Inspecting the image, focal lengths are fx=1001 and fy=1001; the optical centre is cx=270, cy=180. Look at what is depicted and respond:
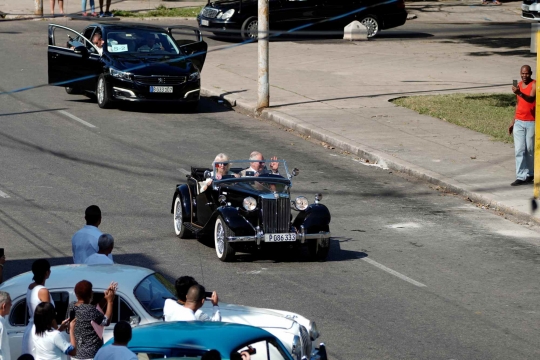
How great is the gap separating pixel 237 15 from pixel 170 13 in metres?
6.65

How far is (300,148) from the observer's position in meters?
20.0

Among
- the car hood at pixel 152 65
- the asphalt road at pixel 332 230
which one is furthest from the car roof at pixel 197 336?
the car hood at pixel 152 65

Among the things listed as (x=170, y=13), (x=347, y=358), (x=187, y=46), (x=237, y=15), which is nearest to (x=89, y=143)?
(x=187, y=46)

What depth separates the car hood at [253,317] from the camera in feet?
27.7

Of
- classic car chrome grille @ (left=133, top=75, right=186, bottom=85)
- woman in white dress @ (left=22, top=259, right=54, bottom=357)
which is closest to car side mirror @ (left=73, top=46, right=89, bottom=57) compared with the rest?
classic car chrome grille @ (left=133, top=75, right=186, bottom=85)

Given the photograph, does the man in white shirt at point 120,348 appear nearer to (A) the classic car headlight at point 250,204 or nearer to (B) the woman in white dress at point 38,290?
(B) the woman in white dress at point 38,290

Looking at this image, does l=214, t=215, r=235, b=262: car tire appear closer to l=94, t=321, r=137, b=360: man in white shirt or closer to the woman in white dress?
the woman in white dress

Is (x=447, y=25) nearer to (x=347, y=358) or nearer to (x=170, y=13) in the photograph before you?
(x=170, y=13)

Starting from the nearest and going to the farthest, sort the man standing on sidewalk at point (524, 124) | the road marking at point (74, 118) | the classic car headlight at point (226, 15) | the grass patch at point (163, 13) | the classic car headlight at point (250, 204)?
the classic car headlight at point (250, 204) → the man standing on sidewalk at point (524, 124) → the road marking at point (74, 118) → the classic car headlight at point (226, 15) → the grass patch at point (163, 13)

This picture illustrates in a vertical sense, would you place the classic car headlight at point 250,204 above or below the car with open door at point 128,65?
below

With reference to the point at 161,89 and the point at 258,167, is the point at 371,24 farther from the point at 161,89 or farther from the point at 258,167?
the point at 258,167

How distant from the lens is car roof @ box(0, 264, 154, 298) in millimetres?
8578

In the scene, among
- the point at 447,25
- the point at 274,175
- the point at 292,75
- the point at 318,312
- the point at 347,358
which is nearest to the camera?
the point at 347,358

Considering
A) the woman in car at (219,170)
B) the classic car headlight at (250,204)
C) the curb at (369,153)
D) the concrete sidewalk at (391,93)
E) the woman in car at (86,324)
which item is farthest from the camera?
the concrete sidewalk at (391,93)
